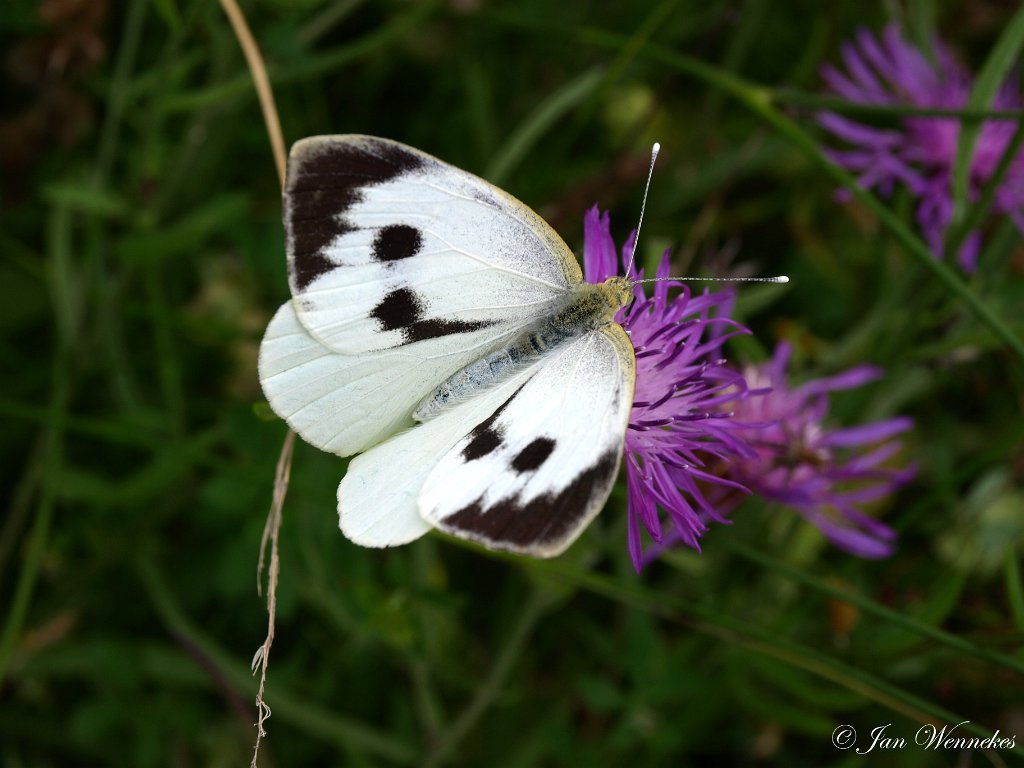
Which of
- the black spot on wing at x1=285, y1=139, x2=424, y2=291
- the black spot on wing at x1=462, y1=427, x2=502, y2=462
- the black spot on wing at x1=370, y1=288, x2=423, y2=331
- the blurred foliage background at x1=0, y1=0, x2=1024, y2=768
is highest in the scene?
the black spot on wing at x1=285, y1=139, x2=424, y2=291

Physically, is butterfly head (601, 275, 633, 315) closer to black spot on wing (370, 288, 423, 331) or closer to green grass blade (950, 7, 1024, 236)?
black spot on wing (370, 288, 423, 331)

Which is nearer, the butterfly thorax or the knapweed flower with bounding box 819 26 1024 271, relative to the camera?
the butterfly thorax

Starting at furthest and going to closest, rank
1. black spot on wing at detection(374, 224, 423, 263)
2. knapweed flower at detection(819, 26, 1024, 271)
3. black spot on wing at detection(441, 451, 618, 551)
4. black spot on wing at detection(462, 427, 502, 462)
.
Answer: knapweed flower at detection(819, 26, 1024, 271) → black spot on wing at detection(374, 224, 423, 263) → black spot on wing at detection(462, 427, 502, 462) → black spot on wing at detection(441, 451, 618, 551)

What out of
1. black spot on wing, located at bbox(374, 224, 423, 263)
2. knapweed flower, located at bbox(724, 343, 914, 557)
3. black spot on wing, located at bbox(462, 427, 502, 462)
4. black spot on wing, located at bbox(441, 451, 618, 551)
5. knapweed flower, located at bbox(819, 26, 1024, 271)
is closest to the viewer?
black spot on wing, located at bbox(441, 451, 618, 551)

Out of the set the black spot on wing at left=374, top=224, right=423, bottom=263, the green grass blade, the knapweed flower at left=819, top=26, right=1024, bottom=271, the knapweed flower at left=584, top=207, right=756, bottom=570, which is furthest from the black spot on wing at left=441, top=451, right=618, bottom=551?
the knapweed flower at left=819, top=26, right=1024, bottom=271

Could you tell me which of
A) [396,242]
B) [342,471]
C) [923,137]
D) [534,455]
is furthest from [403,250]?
[923,137]

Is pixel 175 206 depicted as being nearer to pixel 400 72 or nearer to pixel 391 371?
pixel 400 72
